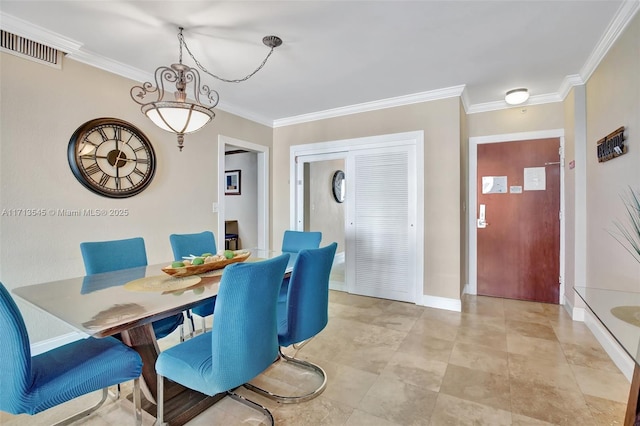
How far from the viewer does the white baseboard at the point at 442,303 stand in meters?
3.49

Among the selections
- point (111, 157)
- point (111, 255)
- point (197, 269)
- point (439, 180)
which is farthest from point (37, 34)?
point (439, 180)

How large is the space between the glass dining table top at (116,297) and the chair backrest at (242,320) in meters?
0.28

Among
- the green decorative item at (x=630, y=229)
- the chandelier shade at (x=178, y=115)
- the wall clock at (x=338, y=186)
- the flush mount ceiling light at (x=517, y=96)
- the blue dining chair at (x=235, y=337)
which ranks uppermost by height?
the flush mount ceiling light at (x=517, y=96)

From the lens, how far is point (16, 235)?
91.0 inches

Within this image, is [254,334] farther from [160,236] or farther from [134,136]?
[134,136]

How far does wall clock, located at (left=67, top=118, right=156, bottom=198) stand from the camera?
103 inches

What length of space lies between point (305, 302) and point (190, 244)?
1.39 metres

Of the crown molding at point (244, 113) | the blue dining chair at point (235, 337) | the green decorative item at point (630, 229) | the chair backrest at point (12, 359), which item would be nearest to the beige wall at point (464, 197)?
the green decorative item at point (630, 229)

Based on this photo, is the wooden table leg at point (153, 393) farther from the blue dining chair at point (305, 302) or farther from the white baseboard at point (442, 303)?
the white baseboard at point (442, 303)

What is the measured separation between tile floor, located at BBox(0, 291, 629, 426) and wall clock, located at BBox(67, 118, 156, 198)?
1508 mm

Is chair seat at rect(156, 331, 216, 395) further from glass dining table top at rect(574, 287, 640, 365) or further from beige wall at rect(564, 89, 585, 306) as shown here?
beige wall at rect(564, 89, 585, 306)

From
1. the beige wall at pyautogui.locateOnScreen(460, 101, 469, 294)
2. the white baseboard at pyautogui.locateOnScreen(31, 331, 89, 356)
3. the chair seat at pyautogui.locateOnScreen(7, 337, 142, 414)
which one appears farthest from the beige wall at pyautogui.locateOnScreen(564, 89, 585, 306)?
the white baseboard at pyautogui.locateOnScreen(31, 331, 89, 356)

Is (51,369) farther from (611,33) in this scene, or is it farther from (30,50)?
(611,33)

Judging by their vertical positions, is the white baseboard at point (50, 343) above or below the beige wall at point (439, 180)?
below
